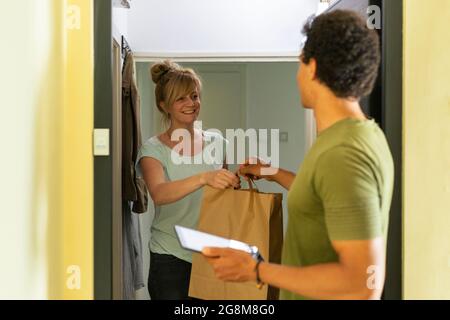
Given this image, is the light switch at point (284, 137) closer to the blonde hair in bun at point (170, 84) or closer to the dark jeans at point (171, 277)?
the blonde hair in bun at point (170, 84)

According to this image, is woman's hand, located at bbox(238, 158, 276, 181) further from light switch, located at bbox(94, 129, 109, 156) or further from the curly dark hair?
the curly dark hair

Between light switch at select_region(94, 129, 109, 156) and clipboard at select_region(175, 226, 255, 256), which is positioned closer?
clipboard at select_region(175, 226, 255, 256)

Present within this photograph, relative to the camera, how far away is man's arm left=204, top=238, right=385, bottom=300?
1.01 m

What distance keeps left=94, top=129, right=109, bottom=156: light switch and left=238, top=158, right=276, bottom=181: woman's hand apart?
0.45 m

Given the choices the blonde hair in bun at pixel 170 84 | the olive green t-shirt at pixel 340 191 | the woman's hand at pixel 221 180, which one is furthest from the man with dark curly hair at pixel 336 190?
the blonde hair in bun at pixel 170 84

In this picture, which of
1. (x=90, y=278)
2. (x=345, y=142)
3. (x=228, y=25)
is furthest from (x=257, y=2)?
(x=345, y=142)

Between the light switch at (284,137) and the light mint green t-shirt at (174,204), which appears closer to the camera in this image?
the light mint green t-shirt at (174,204)

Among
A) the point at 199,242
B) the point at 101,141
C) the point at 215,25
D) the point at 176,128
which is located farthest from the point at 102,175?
the point at 215,25

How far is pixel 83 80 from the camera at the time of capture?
5.44ft

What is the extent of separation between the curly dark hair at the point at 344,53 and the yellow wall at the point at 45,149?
670 millimetres

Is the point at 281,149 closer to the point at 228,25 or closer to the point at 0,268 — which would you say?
the point at 228,25

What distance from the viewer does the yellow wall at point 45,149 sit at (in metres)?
1.17

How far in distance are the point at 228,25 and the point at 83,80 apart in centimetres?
182
